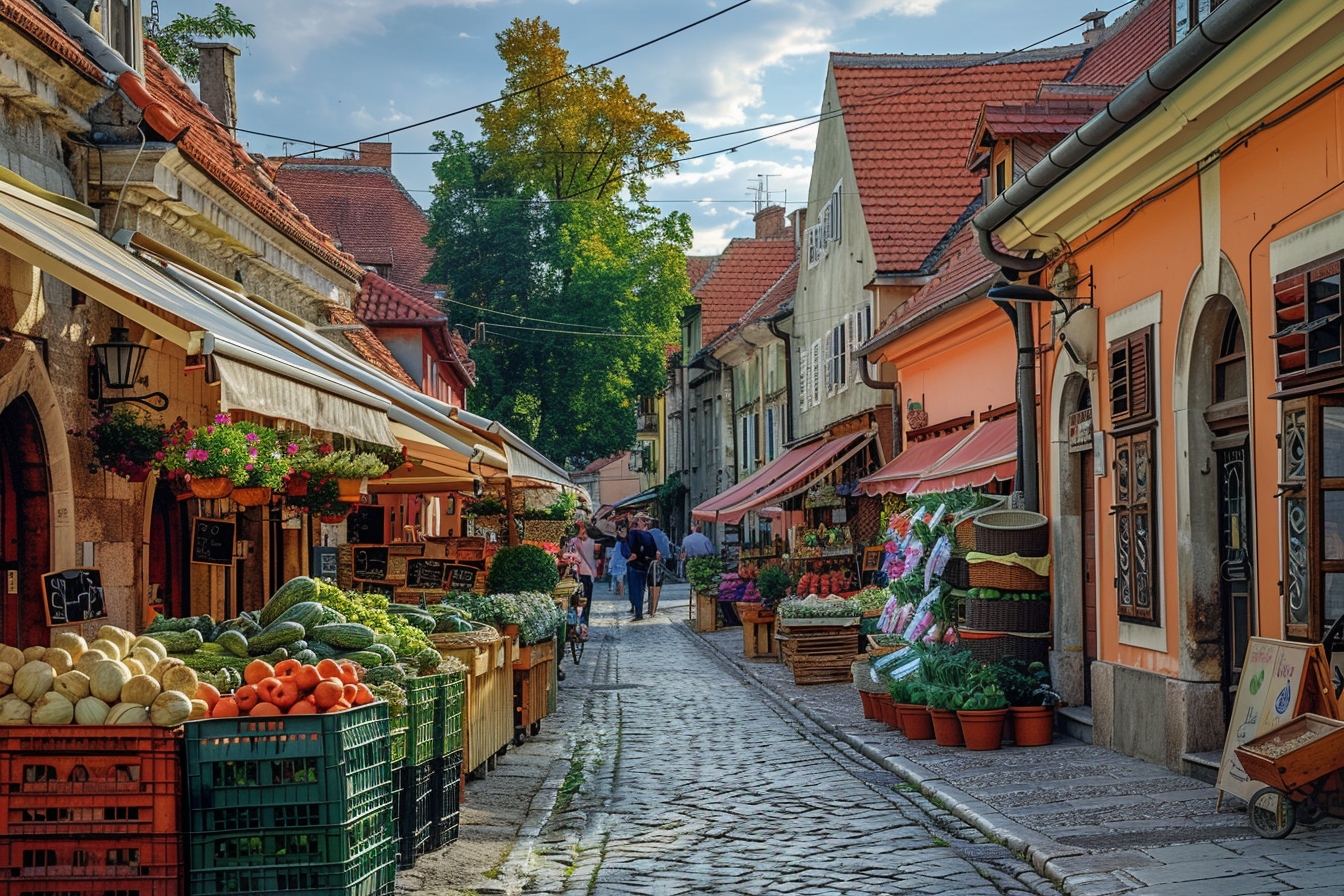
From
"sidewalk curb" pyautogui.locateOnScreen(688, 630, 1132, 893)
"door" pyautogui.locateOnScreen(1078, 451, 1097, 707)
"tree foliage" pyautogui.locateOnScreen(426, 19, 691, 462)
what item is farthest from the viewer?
"tree foliage" pyautogui.locateOnScreen(426, 19, 691, 462)

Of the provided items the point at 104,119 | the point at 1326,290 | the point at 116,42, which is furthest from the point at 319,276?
the point at 1326,290

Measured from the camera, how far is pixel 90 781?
19.0 feet

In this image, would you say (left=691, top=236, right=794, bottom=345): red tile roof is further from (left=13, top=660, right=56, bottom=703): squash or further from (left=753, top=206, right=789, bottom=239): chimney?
(left=13, top=660, right=56, bottom=703): squash

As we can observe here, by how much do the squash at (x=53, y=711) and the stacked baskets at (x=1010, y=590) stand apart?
8.95m

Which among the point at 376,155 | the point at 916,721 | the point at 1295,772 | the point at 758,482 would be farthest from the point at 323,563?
the point at 376,155

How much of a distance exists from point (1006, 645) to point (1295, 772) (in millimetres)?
6245

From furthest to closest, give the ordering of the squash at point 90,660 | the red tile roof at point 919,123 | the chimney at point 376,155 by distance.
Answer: the chimney at point 376,155
the red tile roof at point 919,123
the squash at point 90,660

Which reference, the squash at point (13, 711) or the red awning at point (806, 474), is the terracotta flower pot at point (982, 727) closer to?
the squash at point (13, 711)

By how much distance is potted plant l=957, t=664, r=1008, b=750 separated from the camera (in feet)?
38.8

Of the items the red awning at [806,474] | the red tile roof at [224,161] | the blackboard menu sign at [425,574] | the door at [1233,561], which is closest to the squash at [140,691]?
the red tile roof at [224,161]

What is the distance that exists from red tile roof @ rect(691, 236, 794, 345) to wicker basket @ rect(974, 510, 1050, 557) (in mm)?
33853

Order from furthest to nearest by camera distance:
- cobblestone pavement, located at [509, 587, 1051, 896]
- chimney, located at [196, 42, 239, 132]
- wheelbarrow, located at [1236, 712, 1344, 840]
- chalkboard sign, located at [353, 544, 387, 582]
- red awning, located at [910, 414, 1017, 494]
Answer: chimney, located at [196, 42, 239, 132]
chalkboard sign, located at [353, 544, 387, 582]
red awning, located at [910, 414, 1017, 494]
cobblestone pavement, located at [509, 587, 1051, 896]
wheelbarrow, located at [1236, 712, 1344, 840]

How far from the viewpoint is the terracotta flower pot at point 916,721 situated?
12602 millimetres

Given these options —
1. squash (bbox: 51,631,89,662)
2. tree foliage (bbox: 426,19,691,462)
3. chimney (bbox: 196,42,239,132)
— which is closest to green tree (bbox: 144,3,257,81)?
chimney (bbox: 196,42,239,132)
